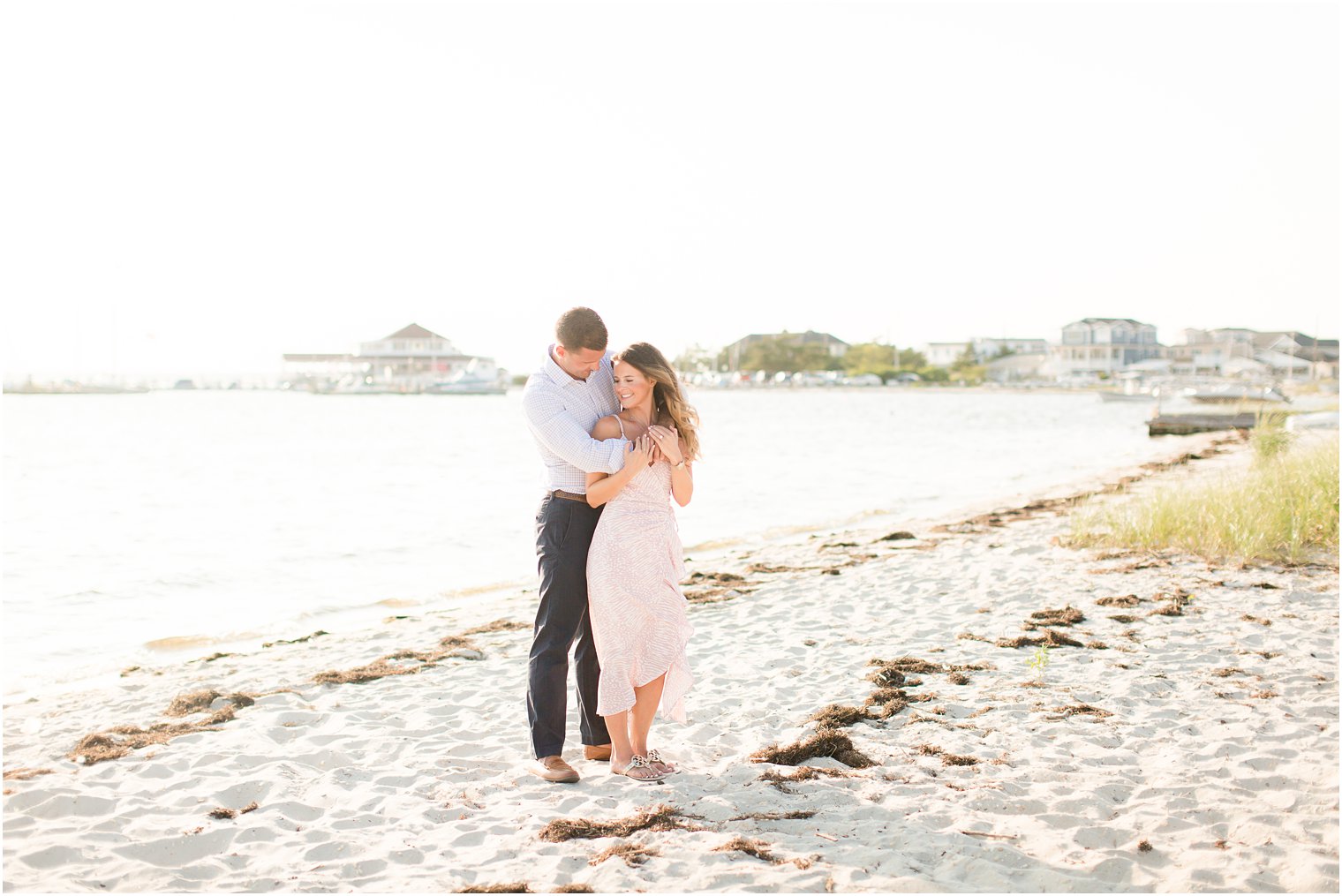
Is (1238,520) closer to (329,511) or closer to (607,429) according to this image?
(607,429)

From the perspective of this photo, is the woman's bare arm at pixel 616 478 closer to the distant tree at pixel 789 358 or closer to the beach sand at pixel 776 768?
the beach sand at pixel 776 768

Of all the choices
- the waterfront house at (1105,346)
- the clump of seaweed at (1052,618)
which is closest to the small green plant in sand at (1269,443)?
the clump of seaweed at (1052,618)

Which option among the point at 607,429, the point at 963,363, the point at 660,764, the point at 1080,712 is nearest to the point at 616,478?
the point at 607,429

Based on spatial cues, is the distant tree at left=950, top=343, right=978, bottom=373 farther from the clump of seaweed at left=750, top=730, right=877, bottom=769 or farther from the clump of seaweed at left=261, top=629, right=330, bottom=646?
the clump of seaweed at left=750, top=730, right=877, bottom=769

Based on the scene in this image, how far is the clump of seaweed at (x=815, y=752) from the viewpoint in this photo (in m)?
4.45

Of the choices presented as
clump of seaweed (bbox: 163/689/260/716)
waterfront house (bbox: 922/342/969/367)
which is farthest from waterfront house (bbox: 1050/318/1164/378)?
clump of seaweed (bbox: 163/689/260/716)

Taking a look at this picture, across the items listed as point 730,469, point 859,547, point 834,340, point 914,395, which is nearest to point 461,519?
point 859,547

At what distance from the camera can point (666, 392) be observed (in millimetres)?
4199

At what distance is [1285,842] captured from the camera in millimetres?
3549

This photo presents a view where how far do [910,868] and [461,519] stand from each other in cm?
1413

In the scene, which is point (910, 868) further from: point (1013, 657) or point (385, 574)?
point (385, 574)

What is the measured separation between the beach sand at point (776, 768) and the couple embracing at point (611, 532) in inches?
12.6

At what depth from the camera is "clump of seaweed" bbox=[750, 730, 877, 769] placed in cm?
445

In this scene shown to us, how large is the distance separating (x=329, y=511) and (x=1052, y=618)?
14.5m
